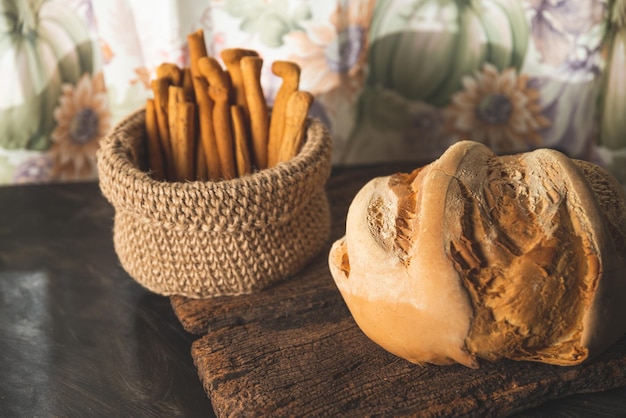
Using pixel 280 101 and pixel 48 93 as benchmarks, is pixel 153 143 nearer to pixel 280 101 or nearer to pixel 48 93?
pixel 280 101

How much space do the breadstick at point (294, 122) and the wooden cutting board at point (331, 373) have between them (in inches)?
6.4

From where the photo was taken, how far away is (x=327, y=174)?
793 mm

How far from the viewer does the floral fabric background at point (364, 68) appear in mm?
967

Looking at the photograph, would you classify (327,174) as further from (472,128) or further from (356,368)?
(472,128)

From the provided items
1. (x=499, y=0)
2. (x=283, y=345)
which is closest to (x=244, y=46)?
(x=499, y=0)

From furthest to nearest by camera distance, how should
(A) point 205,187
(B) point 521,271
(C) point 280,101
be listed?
(C) point 280,101 < (A) point 205,187 < (B) point 521,271

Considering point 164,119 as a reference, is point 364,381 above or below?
below

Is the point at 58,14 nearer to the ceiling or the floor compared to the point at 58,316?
nearer to the ceiling

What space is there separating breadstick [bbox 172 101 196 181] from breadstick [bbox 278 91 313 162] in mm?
99

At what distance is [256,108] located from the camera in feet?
2.64

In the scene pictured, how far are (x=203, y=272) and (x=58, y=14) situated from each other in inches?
17.8

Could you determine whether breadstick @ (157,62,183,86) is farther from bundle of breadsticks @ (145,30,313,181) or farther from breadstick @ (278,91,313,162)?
breadstick @ (278,91,313,162)

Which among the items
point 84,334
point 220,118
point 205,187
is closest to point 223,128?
point 220,118

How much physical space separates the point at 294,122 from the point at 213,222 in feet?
0.49
